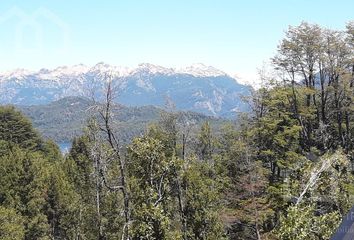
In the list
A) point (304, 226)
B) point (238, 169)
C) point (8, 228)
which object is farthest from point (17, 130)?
point (304, 226)

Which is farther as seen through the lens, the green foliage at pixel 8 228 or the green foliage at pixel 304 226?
the green foliage at pixel 8 228

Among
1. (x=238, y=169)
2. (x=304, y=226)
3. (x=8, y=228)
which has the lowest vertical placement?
(x=8, y=228)

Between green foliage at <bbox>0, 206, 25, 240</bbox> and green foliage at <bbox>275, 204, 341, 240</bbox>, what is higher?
green foliage at <bbox>275, 204, 341, 240</bbox>

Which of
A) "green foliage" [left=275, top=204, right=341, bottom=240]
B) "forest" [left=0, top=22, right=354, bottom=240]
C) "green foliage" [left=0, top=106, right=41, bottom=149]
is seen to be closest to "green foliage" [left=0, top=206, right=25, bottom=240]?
"forest" [left=0, top=22, right=354, bottom=240]

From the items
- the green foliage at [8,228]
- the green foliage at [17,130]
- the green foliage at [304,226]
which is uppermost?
the green foliage at [304,226]

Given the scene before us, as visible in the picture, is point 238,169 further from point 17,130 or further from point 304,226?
point 17,130

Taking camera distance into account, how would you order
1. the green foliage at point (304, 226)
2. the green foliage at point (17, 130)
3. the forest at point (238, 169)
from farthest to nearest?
1. the green foliage at point (17, 130)
2. the forest at point (238, 169)
3. the green foliage at point (304, 226)

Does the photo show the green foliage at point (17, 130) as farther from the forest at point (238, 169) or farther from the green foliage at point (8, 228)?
the green foliage at point (8, 228)

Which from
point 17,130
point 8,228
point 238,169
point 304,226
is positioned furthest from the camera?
point 17,130

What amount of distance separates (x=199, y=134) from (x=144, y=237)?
99.0 ft

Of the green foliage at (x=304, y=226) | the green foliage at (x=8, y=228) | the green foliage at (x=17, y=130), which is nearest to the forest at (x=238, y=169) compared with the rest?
the green foliage at (x=8, y=228)

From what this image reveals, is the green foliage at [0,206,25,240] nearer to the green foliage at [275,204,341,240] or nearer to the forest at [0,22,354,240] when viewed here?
the forest at [0,22,354,240]

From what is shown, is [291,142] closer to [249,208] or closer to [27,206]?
[249,208]

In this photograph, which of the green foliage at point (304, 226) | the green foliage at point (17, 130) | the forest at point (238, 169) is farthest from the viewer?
the green foliage at point (17, 130)
